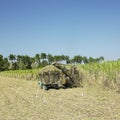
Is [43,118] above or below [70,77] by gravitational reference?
below

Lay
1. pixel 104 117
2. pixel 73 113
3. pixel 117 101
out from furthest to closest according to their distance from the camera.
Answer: pixel 117 101 < pixel 73 113 < pixel 104 117

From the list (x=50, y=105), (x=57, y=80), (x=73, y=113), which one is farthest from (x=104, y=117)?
(x=57, y=80)

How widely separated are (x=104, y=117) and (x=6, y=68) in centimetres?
8735

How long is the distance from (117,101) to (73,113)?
4580 mm

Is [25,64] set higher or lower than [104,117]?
higher

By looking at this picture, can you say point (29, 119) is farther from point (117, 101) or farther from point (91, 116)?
point (117, 101)

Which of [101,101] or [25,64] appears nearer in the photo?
[101,101]

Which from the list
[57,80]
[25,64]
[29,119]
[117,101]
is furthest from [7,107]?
[25,64]

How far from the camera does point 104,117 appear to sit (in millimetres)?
12906

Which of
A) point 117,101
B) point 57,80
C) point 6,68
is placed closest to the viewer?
point 117,101

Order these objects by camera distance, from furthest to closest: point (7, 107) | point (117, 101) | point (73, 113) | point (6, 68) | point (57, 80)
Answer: point (6, 68), point (57, 80), point (117, 101), point (7, 107), point (73, 113)

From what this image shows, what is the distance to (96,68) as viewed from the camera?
93.7ft

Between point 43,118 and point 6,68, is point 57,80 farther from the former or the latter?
point 6,68

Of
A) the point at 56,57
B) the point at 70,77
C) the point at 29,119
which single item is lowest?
the point at 29,119
